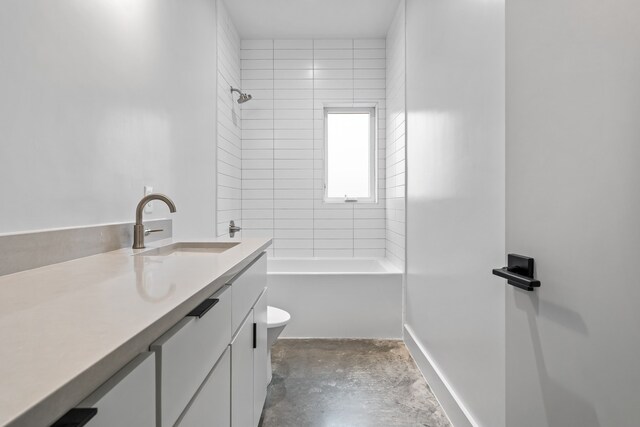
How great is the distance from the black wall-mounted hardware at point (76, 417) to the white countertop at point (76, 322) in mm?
13

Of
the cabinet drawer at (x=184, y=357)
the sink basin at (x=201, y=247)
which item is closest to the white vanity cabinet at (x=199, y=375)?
the cabinet drawer at (x=184, y=357)

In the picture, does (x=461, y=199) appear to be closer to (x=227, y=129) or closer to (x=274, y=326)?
(x=274, y=326)

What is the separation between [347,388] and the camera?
209 centimetres

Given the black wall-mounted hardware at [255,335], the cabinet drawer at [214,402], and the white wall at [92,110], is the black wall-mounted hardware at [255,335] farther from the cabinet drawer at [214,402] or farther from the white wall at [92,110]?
the white wall at [92,110]

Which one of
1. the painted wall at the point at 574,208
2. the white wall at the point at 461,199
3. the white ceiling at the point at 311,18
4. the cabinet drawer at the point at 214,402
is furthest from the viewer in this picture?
the white ceiling at the point at 311,18

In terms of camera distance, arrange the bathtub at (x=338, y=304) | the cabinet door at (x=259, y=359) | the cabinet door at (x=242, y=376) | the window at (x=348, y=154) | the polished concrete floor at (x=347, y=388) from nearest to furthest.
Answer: the cabinet door at (x=242, y=376)
the cabinet door at (x=259, y=359)
the polished concrete floor at (x=347, y=388)
the bathtub at (x=338, y=304)
the window at (x=348, y=154)

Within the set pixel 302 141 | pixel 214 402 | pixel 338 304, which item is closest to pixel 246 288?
pixel 214 402

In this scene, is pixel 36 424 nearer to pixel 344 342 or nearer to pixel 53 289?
pixel 53 289

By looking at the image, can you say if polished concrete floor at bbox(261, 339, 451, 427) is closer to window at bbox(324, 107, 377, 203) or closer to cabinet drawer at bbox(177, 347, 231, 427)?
cabinet drawer at bbox(177, 347, 231, 427)

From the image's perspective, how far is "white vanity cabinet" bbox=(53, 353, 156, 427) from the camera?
0.38 meters

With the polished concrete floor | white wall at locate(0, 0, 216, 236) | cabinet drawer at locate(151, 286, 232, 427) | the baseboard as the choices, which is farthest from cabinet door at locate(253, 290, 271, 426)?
the baseboard

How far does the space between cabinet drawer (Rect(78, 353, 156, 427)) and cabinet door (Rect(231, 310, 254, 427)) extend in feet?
1.83

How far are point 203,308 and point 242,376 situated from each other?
0.57m

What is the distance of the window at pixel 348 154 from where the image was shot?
3.80 meters
